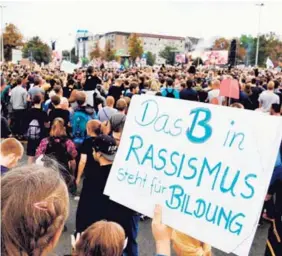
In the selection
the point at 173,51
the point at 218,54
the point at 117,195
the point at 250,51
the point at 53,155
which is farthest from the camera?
the point at 173,51

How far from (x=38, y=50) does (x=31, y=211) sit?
172 ft

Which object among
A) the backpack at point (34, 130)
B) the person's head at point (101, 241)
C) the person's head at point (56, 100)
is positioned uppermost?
the person's head at point (56, 100)

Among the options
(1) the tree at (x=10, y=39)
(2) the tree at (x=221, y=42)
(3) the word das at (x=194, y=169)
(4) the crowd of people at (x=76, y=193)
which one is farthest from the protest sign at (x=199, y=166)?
(2) the tree at (x=221, y=42)

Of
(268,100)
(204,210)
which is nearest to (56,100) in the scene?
(268,100)

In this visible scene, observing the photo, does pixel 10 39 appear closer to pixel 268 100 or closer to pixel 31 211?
pixel 268 100

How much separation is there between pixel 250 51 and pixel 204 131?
76.6 m

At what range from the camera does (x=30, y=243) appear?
129 centimetres

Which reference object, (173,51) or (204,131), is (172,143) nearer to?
(204,131)

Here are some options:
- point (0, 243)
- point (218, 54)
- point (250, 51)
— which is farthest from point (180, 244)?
point (250, 51)

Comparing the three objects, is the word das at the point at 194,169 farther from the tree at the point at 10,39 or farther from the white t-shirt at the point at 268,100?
the tree at the point at 10,39

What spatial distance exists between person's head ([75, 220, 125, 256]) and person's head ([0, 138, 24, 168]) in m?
1.60

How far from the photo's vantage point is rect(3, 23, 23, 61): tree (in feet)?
142

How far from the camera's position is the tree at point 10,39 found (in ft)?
142

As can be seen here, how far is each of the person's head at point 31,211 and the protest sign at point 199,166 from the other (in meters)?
0.76
